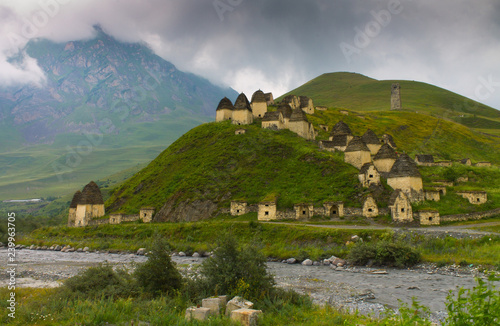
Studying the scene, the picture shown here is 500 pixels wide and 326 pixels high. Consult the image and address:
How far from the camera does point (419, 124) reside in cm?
9838

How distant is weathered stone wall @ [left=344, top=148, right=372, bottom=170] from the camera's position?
4788cm

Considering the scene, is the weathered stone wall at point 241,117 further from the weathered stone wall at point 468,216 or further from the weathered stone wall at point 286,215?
the weathered stone wall at point 468,216

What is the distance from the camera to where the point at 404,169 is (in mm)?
40719

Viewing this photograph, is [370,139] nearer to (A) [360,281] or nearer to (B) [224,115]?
(B) [224,115]

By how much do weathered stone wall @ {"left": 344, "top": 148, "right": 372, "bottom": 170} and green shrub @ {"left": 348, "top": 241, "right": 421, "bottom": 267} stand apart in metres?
21.9

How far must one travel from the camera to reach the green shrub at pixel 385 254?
2580 centimetres

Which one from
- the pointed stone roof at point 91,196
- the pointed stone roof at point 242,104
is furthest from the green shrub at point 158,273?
the pointed stone roof at point 242,104

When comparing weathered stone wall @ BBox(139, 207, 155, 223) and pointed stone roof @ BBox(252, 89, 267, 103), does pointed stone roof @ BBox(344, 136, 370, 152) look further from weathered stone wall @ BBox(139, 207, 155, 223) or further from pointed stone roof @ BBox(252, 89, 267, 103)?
weathered stone wall @ BBox(139, 207, 155, 223)

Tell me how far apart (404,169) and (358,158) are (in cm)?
809

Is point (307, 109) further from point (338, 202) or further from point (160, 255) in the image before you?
point (160, 255)

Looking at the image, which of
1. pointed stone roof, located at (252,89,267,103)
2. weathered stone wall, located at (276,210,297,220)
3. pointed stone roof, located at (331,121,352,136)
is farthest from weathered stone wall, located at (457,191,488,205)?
pointed stone roof, located at (252,89,267,103)

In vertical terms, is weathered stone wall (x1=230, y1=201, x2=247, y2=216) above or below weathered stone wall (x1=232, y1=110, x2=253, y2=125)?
below

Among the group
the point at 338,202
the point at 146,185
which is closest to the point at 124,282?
the point at 338,202

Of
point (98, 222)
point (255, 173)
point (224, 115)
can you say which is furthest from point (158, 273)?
point (224, 115)
